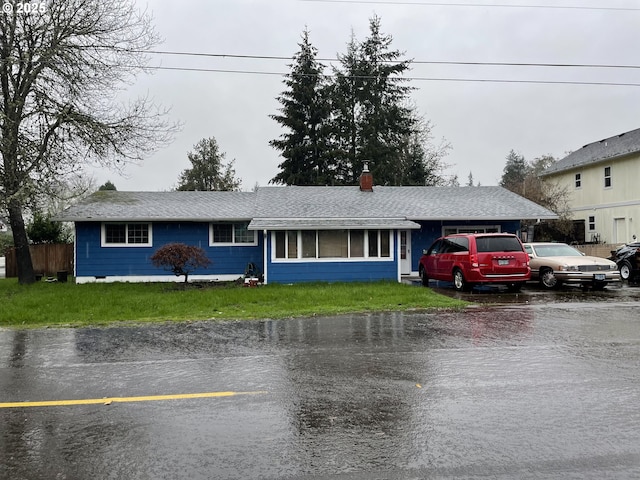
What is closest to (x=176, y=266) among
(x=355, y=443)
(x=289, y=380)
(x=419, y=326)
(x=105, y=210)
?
(x=105, y=210)

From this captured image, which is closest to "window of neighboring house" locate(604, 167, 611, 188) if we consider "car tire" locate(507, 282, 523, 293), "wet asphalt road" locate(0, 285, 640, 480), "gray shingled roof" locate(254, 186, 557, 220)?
"gray shingled roof" locate(254, 186, 557, 220)

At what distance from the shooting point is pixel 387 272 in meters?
19.0

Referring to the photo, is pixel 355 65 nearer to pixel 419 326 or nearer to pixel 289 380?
pixel 419 326

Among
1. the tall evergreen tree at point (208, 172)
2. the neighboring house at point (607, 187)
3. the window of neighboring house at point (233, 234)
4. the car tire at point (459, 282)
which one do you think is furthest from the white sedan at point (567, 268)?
the tall evergreen tree at point (208, 172)

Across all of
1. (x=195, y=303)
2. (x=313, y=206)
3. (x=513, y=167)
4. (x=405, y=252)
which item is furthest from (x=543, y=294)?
(x=513, y=167)

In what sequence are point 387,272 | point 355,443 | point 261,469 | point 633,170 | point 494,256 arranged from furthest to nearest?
point 633,170
point 387,272
point 494,256
point 355,443
point 261,469

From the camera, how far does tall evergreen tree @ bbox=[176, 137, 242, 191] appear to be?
50562 mm

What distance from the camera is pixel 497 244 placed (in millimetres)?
15930

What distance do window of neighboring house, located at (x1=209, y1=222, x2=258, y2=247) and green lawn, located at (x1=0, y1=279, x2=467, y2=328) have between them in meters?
3.87

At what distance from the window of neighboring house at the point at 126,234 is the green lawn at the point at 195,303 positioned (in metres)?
3.24

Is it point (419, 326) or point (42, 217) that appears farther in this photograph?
point (42, 217)

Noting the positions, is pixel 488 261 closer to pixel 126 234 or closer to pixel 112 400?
pixel 112 400

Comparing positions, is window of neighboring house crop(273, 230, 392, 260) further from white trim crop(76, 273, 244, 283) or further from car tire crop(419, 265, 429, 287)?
white trim crop(76, 273, 244, 283)

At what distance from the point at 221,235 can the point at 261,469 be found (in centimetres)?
1736
